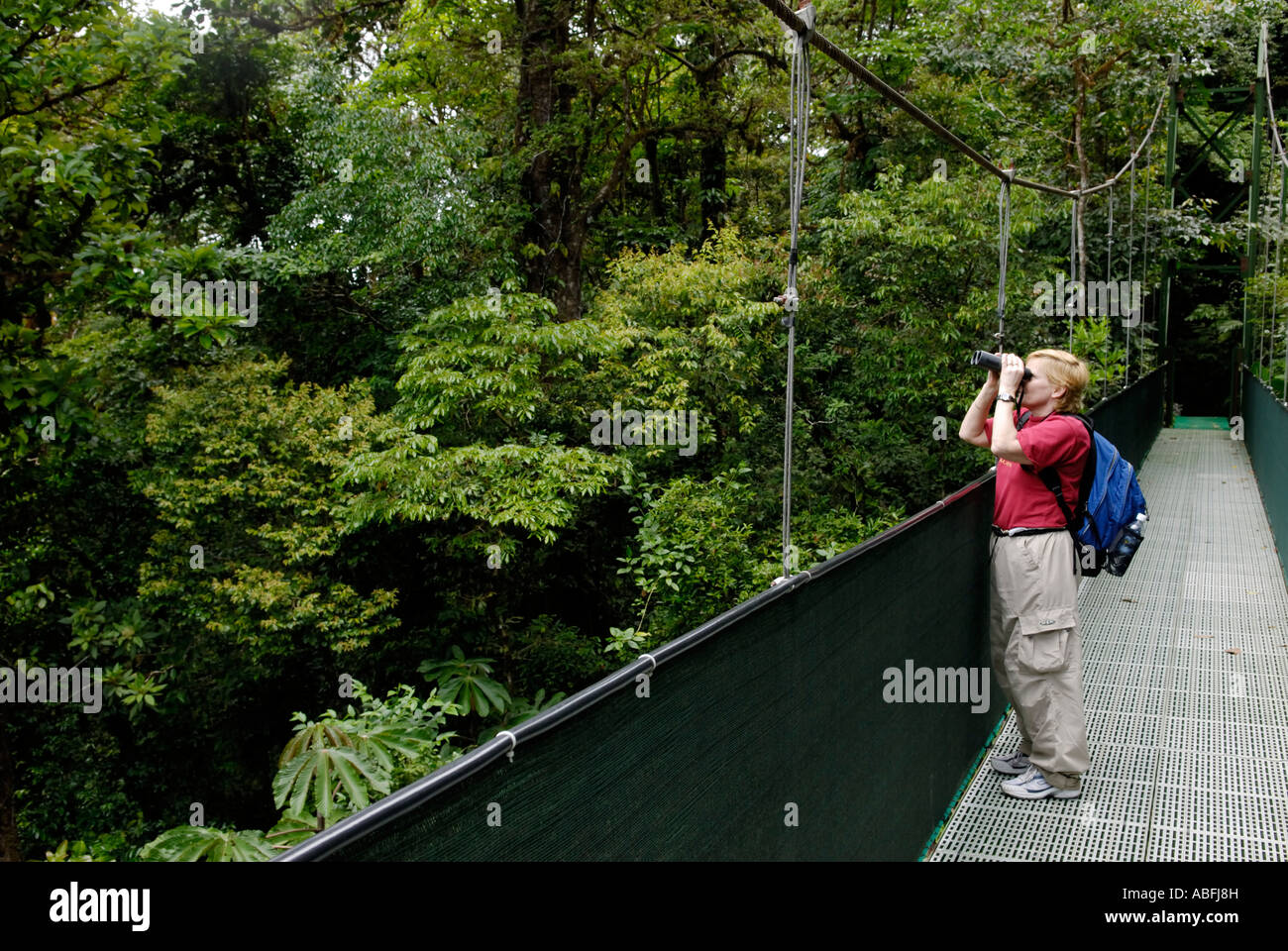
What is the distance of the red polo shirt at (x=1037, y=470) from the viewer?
9.79 ft

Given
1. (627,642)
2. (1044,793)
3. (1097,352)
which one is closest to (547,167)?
(1097,352)

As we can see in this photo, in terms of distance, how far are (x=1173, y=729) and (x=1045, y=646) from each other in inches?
53.9

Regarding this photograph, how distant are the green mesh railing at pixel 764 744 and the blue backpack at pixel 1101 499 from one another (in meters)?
0.38

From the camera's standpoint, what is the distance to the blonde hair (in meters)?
3.07

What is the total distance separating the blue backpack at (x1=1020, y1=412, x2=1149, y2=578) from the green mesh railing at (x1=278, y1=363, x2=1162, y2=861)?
15.0 inches

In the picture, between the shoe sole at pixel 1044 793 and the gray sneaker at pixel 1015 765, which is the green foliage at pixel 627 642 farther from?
the shoe sole at pixel 1044 793

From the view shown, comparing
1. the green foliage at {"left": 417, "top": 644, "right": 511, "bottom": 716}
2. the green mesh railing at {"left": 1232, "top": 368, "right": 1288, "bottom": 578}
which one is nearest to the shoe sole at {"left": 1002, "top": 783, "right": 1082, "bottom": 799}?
the green mesh railing at {"left": 1232, "top": 368, "right": 1288, "bottom": 578}

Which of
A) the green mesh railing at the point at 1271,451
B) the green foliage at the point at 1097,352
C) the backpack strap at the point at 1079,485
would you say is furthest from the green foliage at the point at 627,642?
the green foliage at the point at 1097,352

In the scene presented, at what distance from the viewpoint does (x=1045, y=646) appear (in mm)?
3133

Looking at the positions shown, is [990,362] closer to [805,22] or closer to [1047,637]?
[1047,637]

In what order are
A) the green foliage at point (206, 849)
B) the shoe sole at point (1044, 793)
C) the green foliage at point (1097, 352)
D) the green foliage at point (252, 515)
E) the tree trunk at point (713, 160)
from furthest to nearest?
the tree trunk at point (713, 160) < the green foliage at point (1097, 352) < the green foliage at point (252, 515) < the green foliage at point (206, 849) < the shoe sole at point (1044, 793)
